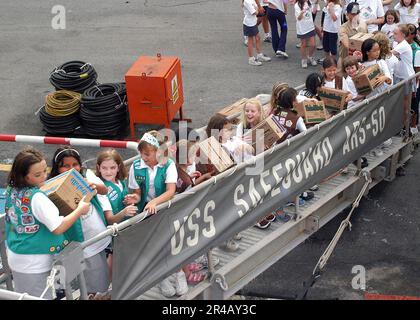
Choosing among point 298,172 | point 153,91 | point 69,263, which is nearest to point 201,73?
point 153,91

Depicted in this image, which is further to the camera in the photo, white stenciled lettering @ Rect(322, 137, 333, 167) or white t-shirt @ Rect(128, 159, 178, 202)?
white stenciled lettering @ Rect(322, 137, 333, 167)

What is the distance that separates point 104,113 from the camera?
37.4ft

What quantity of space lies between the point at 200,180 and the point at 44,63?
33.7 feet

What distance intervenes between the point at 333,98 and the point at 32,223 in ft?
14.2

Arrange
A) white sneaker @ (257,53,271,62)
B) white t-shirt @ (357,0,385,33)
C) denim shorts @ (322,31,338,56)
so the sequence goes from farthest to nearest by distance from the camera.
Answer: white sneaker @ (257,53,271,62) → denim shorts @ (322,31,338,56) → white t-shirt @ (357,0,385,33)

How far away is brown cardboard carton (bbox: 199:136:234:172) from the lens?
21.1 feet

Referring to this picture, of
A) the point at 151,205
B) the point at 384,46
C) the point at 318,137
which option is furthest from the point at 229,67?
the point at 151,205

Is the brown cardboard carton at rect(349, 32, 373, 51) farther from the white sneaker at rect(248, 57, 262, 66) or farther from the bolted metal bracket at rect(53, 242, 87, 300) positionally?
the bolted metal bracket at rect(53, 242, 87, 300)

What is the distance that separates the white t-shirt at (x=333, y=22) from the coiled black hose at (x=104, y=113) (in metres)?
4.70

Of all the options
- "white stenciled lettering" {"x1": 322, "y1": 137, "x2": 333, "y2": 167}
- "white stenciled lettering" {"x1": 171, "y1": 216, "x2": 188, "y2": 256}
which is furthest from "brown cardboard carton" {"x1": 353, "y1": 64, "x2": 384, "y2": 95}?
"white stenciled lettering" {"x1": 171, "y1": 216, "x2": 188, "y2": 256}

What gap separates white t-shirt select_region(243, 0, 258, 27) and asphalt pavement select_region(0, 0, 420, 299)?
3.24 ft

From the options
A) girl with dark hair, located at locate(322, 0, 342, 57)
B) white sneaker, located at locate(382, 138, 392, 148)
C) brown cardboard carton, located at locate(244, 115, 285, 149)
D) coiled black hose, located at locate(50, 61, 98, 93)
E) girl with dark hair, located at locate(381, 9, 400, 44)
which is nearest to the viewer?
brown cardboard carton, located at locate(244, 115, 285, 149)

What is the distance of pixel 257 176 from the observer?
6270 mm

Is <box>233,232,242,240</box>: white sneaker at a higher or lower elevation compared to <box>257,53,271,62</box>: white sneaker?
higher
